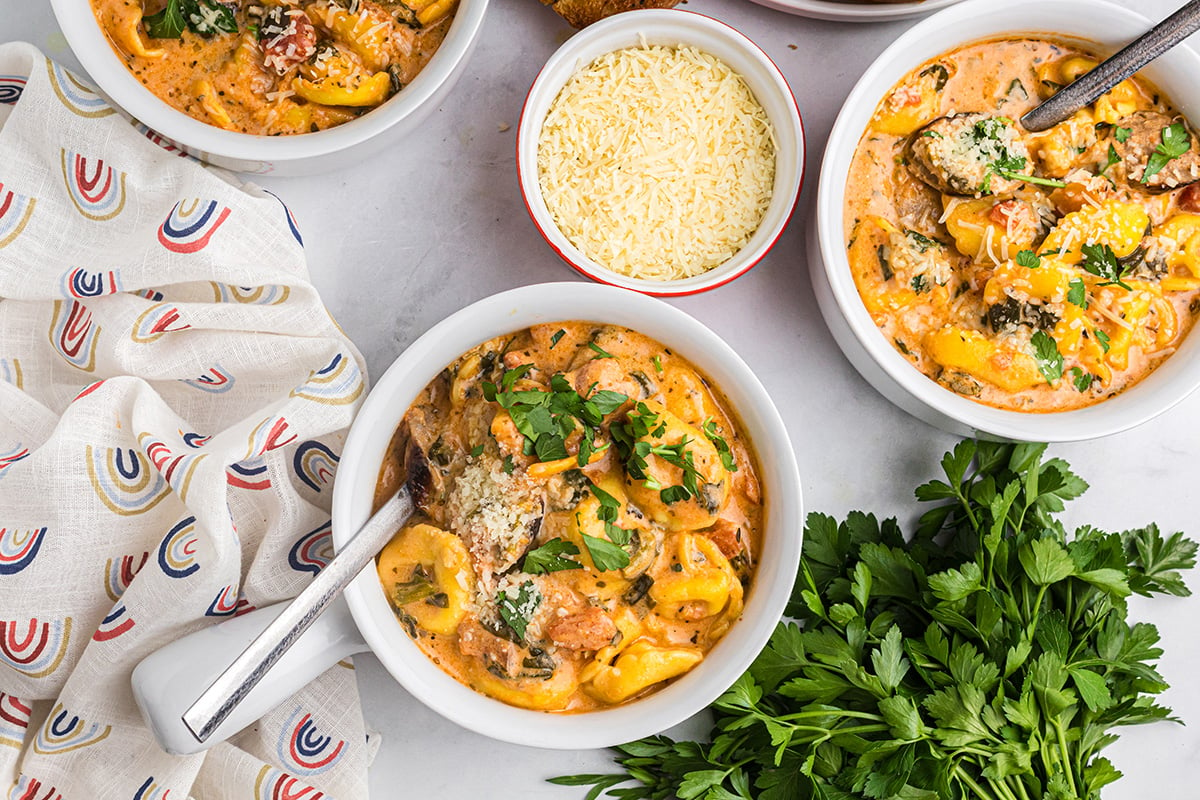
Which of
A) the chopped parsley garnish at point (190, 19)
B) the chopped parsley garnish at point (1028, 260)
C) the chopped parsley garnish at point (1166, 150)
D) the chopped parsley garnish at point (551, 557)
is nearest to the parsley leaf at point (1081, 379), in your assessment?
the chopped parsley garnish at point (1028, 260)

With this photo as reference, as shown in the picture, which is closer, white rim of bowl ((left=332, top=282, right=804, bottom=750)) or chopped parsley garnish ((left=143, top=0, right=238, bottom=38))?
white rim of bowl ((left=332, top=282, right=804, bottom=750))

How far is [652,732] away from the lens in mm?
2311

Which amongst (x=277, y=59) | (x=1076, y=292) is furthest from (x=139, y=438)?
(x=1076, y=292)

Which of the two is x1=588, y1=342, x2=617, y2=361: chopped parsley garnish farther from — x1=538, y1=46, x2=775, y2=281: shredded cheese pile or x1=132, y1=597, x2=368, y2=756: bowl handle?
x1=132, y1=597, x2=368, y2=756: bowl handle

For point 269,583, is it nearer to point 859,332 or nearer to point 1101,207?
point 859,332

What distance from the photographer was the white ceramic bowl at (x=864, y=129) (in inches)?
99.0

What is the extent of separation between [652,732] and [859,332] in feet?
3.44

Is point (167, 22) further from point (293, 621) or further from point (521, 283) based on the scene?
point (293, 621)

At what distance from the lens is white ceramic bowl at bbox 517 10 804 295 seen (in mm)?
2564

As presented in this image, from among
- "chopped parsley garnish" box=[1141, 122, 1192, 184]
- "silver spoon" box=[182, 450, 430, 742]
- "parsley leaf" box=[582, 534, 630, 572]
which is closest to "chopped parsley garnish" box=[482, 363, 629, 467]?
"parsley leaf" box=[582, 534, 630, 572]

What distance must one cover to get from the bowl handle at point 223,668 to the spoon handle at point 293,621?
8cm

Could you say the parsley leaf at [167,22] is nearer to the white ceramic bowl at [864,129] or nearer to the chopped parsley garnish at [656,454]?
the chopped parsley garnish at [656,454]

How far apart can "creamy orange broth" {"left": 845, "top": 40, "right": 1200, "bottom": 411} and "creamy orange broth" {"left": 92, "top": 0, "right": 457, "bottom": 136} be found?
120 cm

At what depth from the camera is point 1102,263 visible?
2.52 meters
